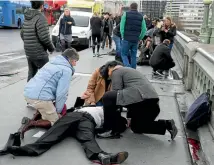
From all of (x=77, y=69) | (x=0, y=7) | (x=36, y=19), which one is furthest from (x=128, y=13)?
(x=0, y=7)

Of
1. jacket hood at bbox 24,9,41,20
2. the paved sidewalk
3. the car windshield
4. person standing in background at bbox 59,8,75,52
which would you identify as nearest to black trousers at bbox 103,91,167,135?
the paved sidewalk

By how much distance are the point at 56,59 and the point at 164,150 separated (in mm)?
1897

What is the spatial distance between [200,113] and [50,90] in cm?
209

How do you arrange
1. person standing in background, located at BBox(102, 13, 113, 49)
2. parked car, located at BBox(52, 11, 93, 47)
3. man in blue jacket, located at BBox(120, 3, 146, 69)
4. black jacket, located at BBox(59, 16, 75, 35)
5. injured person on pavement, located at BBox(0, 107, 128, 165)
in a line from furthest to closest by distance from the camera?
parked car, located at BBox(52, 11, 93, 47)
person standing in background, located at BBox(102, 13, 113, 49)
black jacket, located at BBox(59, 16, 75, 35)
man in blue jacket, located at BBox(120, 3, 146, 69)
injured person on pavement, located at BBox(0, 107, 128, 165)

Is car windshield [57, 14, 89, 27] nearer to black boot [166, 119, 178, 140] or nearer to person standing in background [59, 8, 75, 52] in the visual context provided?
person standing in background [59, 8, 75, 52]

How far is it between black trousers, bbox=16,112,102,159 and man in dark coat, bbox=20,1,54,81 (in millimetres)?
1818

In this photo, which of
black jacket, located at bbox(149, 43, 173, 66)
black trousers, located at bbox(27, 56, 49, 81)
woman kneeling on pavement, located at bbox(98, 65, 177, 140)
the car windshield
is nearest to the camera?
woman kneeling on pavement, located at bbox(98, 65, 177, 140)

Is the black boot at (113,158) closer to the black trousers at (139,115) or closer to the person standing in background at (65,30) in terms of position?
the black trousers at (139,115)

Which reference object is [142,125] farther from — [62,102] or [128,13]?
[128,13]

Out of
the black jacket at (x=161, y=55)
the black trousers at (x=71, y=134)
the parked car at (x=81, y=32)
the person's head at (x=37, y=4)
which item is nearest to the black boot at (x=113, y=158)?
the black trousers at (x=71, y=134)

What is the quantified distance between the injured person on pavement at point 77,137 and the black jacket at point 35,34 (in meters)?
1.63

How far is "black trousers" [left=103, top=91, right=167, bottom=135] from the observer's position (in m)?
4.82

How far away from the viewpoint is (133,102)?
4730mm

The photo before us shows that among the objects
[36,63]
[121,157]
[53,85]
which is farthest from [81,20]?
[121,157]
